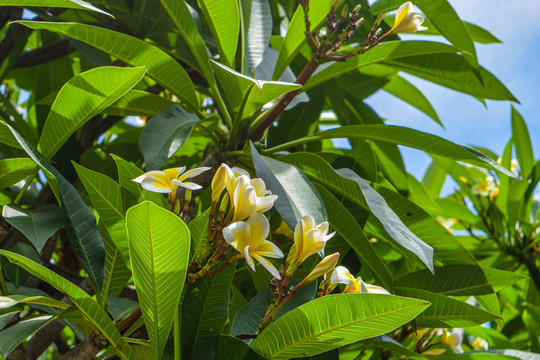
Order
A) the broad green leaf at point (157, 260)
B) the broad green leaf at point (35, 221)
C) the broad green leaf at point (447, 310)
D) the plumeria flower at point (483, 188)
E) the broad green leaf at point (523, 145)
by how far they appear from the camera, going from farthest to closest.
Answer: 1. the plumeria flower at point (483, 188)
2. the broad green leaf at point (523, 145)
3. the broad green leaf at point (447, 310)
4. the broad green leaf at point (35, 221)
5. the broad green leaf at point (157, 260)

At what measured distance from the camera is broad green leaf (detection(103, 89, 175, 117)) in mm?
1030

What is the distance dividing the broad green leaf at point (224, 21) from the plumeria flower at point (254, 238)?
1.49 feet

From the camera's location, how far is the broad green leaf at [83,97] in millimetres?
695

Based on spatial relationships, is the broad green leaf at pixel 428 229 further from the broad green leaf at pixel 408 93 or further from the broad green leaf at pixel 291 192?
the broad green leaf at pixel 408 93

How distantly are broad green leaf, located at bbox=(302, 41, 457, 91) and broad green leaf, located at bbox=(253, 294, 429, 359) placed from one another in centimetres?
59

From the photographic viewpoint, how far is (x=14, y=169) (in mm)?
784

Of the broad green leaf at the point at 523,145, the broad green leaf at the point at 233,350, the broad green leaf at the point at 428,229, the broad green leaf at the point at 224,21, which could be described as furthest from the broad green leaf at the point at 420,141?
the broad green leaf at the point at 523,145

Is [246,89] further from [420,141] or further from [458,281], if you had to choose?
[458,281]

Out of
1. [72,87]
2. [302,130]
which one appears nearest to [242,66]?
[302,130]

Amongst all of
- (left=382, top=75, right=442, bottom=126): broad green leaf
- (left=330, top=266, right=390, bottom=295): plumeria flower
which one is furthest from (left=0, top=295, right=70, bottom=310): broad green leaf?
(left=382, top=75, right=442, bottom=126): broad green leaf

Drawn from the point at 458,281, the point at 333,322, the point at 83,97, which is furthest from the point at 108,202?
the point at 458,281

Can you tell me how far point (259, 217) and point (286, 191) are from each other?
134 mm

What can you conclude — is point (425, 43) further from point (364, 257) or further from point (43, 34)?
point (43, 34)

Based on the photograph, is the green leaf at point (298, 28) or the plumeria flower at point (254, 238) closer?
the plumeria flower at point (254, 238)
